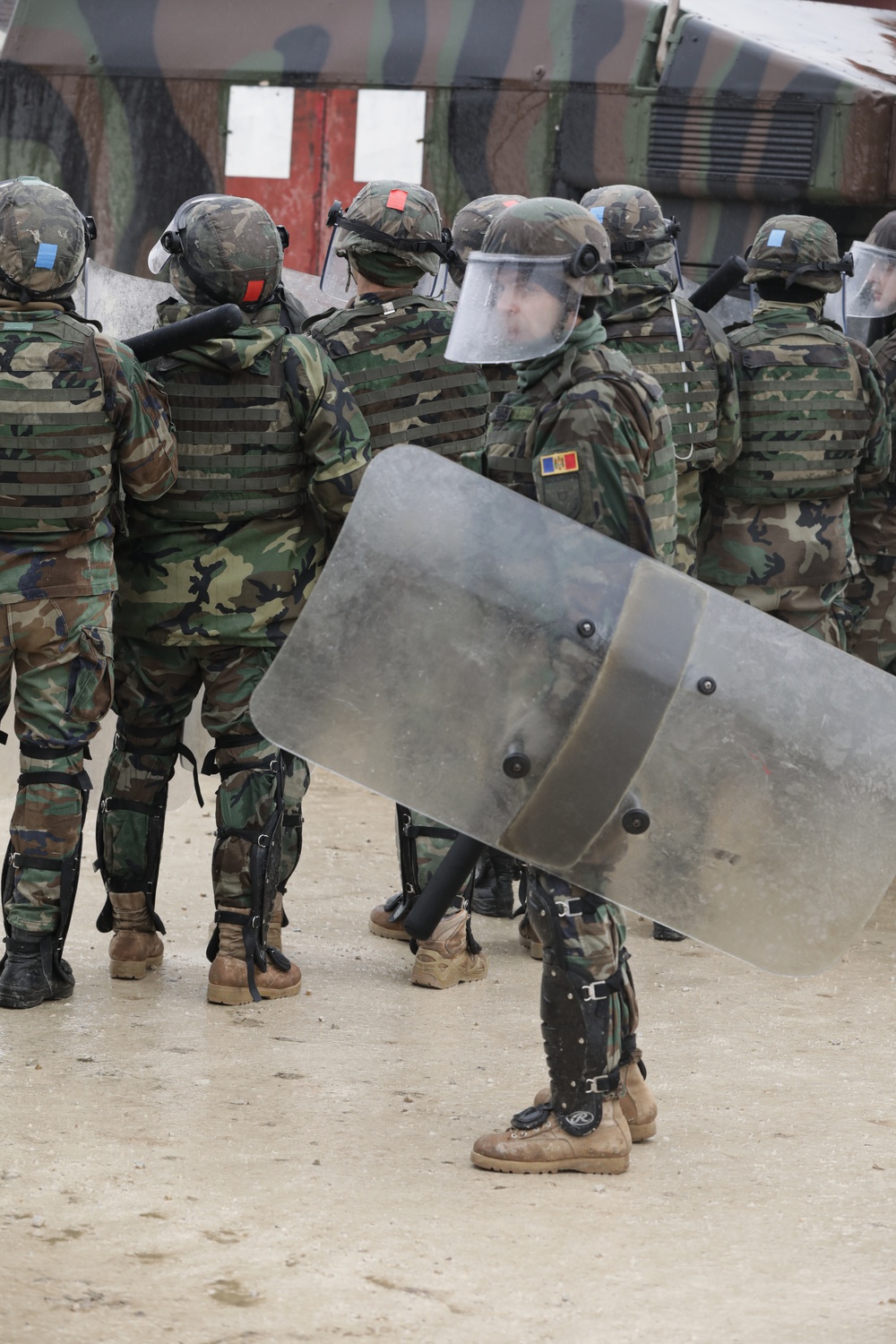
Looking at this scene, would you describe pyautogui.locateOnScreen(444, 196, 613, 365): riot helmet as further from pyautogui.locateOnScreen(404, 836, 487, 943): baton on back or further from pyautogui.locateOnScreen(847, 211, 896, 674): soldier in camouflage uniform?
pyautogui.locateOnScreen(847, 211, 896, 674): soldier in camouflage uniform

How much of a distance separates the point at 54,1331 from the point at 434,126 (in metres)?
5.23

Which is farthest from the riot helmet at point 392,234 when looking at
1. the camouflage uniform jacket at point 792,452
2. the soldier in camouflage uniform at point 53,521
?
the camouflage uniform jacket at point 792,452

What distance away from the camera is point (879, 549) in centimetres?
568

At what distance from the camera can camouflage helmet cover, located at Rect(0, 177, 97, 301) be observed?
12.8ft

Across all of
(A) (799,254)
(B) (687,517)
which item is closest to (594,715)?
(B) (687,517)

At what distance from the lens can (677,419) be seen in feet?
15.7

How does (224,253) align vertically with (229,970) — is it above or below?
above

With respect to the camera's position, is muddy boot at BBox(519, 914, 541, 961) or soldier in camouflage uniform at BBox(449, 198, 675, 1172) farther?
muddy boot at BBox(519, 914, 541, 961)

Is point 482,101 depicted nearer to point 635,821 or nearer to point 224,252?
point 224,252

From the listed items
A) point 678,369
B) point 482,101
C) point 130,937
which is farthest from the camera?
point 482,101

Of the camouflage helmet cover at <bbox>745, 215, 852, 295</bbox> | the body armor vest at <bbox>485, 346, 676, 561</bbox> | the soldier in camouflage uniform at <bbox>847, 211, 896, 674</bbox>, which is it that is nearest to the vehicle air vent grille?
the soldier in camouflage uniform at <bbox>847, 211, 896, 674</bbox>

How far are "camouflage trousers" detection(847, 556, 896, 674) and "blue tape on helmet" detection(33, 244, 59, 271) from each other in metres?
2.86

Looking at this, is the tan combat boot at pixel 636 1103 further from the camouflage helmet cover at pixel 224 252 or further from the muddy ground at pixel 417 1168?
the camouflage helmet cover at pixel 224 252

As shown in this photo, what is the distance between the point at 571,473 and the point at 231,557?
128 cm
